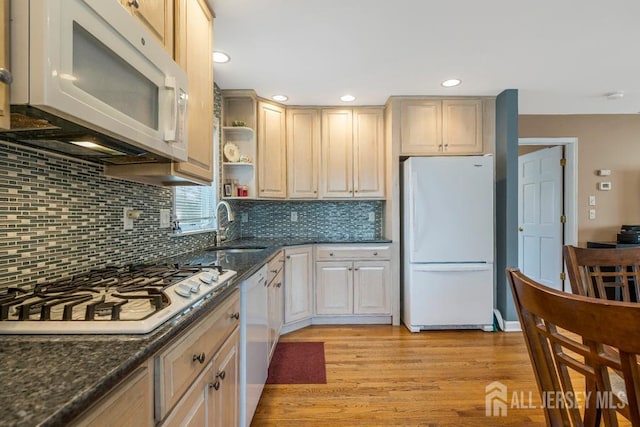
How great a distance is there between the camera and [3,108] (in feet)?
2.05

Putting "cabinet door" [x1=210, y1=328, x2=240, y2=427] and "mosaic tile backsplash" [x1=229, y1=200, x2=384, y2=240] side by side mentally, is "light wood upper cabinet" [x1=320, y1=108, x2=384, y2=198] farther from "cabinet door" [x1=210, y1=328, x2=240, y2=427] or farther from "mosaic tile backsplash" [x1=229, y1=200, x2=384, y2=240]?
"cabinet door" [x1=210, y1=328, x2=240, y2=427]

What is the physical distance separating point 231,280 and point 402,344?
1952 mm

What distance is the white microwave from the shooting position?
63cm

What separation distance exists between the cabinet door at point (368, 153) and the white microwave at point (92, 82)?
7.56 ft

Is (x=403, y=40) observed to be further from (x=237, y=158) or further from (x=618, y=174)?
(x=618, y=174)

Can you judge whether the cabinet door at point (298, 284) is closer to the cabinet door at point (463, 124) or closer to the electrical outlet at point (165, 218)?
the electrical outlet at point (165, 218)

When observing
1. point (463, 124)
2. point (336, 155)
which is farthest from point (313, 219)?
point (463, 124)

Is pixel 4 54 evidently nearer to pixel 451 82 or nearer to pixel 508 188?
pixel 451 82

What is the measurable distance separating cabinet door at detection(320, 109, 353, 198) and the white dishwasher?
1551 millimetres

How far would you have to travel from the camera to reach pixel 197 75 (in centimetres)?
158

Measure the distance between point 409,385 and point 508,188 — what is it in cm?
201

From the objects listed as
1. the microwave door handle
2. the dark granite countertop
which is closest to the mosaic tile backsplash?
the microwave door handle

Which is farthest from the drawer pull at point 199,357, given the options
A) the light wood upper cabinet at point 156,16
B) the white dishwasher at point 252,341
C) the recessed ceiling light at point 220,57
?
the recessed ceiling light at point 220,57

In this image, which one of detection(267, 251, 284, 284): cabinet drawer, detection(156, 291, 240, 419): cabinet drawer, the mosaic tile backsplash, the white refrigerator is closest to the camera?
detection(156, 291, 240, 419): cabinet drawer
